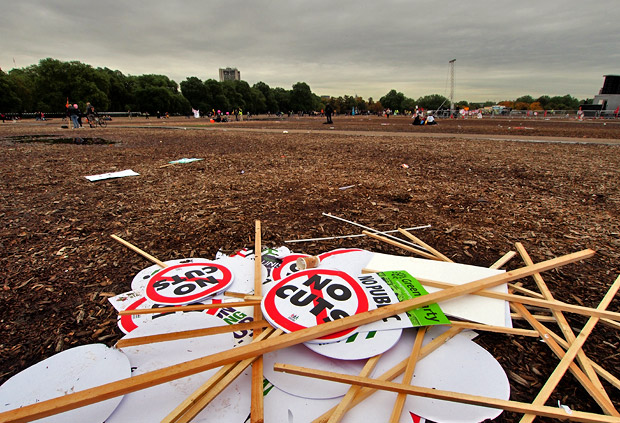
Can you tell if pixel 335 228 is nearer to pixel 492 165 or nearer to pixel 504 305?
pixel 504 305

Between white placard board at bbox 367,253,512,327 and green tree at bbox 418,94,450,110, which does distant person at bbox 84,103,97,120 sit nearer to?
white placard board at bbox 367,253,512,327

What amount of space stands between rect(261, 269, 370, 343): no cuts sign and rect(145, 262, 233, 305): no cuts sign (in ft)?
1.83

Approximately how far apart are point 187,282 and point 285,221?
1673 mm

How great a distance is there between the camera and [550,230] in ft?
12.1

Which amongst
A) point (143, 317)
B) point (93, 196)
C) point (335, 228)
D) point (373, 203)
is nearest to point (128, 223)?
point (93, 196)

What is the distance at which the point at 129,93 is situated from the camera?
80.9m

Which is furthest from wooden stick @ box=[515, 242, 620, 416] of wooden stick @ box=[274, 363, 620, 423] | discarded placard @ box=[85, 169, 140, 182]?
discarded placard @ box=[85, 169, 140, 182]

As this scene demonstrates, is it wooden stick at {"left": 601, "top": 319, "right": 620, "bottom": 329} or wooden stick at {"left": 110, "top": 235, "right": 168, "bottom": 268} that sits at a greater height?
wooden stick at {"left": 110, "top": 235, "right": 168, "bottom": 268}

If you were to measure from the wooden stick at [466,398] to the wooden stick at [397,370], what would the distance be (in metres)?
0.12

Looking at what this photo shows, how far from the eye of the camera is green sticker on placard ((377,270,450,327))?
1946 millimetres

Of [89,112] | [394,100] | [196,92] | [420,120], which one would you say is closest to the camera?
[420,120]

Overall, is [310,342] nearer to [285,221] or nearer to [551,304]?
[551,304]

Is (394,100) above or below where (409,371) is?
above

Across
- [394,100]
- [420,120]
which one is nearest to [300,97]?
[394,100]
